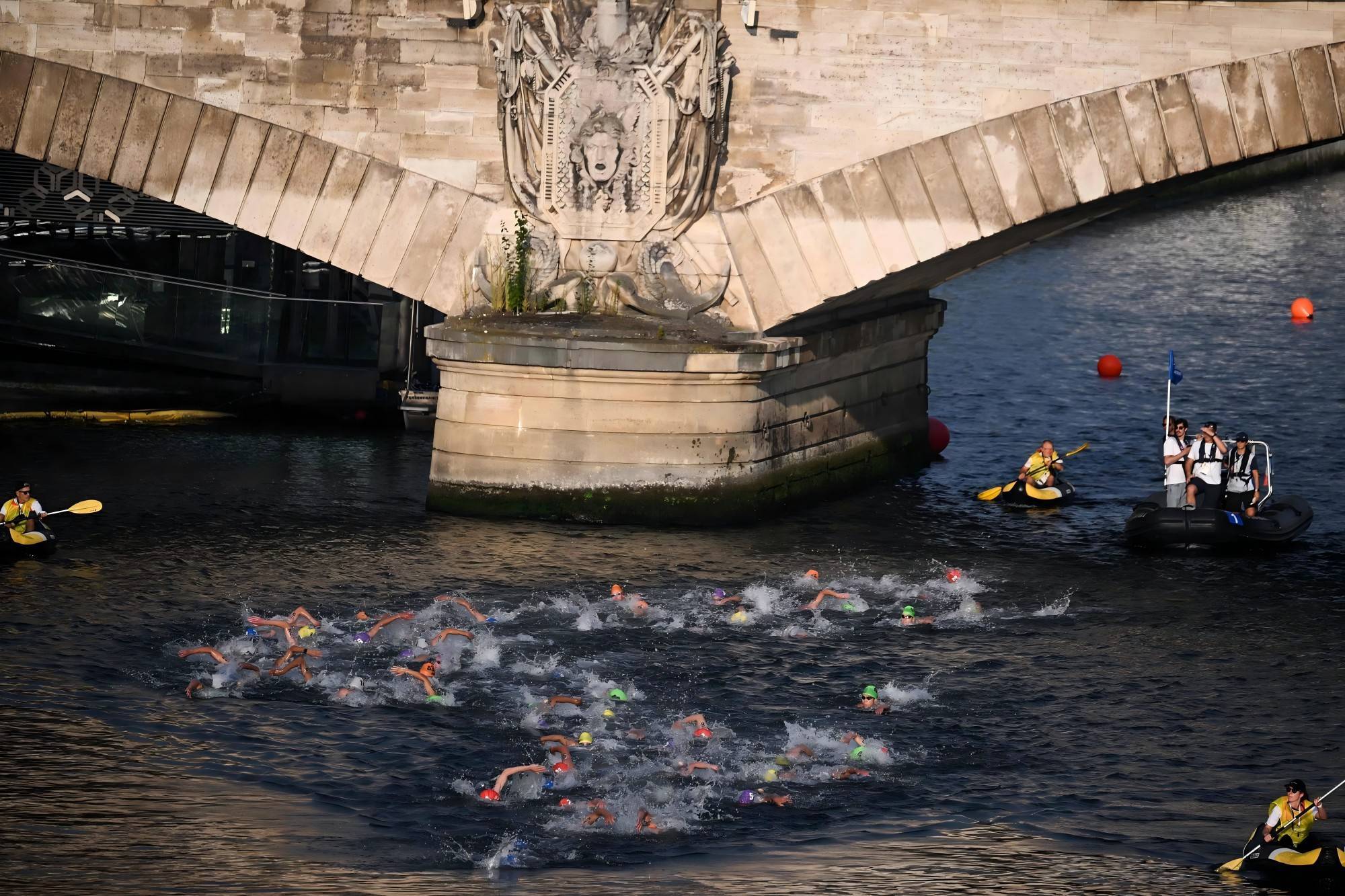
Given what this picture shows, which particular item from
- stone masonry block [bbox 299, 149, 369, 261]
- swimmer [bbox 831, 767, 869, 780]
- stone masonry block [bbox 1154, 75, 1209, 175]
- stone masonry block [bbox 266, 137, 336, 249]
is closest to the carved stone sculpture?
stone masonry block [bbox 299, 149, 369, 261]

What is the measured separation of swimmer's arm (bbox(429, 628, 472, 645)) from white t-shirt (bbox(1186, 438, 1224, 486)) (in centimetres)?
1141

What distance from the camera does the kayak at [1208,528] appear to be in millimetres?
26984

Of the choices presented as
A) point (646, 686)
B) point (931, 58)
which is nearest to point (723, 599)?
point (646, 686)

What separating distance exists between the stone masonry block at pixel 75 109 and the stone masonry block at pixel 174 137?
1022mm

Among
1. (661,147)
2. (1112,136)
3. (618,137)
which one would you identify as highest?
(1112,136)

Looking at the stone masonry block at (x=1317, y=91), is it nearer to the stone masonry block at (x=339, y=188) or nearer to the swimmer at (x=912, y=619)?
the swimmer at (x=912, y=619)

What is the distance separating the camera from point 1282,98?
2472 cm

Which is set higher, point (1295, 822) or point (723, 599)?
point (723, 599)

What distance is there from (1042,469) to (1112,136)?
249 inches

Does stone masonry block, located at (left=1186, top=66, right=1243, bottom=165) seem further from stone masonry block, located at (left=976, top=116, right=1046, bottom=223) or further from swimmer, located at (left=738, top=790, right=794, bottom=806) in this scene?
swimmer, located at (left=738, top=790, right=794, bottom=806)

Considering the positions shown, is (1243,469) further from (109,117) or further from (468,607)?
(109,117)

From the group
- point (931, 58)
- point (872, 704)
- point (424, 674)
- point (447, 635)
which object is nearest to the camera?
point (872, 704)

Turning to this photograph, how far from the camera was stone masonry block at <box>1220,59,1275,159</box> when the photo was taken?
2478 centimetres

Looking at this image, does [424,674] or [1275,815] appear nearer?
[1275,815]
